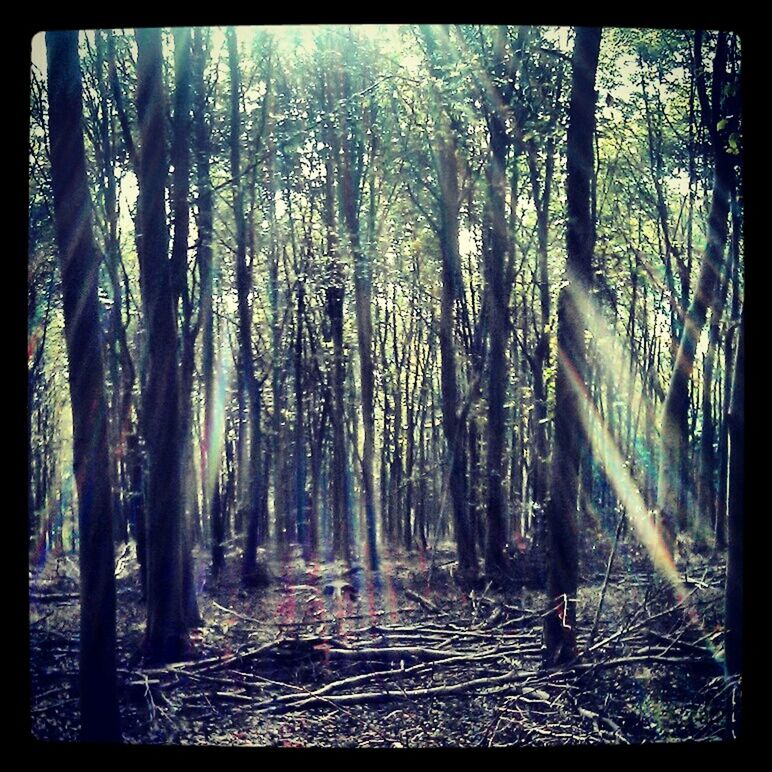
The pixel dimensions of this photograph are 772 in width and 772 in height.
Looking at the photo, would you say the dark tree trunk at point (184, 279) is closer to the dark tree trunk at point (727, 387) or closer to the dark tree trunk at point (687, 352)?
the dark tree trunk at point (687, 352)

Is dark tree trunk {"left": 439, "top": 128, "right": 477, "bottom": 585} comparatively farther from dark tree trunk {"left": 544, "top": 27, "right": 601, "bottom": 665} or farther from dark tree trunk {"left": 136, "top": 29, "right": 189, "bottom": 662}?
dark tree trunk {"left": 136, "top": 29, "right": 189, "bottom": 662}

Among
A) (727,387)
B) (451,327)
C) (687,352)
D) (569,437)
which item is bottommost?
(569,437)

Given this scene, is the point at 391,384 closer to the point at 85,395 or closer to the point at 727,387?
the point at 85,395

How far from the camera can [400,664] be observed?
9.68 feet

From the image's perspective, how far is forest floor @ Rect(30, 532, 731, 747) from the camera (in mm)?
2863

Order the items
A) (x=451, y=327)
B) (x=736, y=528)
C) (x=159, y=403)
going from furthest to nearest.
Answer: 1. (x=451, y=327)
2. (x=159, y=403)
3. (x=736, y=528)

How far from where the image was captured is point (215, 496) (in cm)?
286

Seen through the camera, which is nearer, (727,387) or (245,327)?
(727,387)

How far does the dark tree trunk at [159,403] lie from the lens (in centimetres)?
288

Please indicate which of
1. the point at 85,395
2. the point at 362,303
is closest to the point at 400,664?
the point at 362,303

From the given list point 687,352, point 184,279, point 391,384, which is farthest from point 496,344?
point 184,279

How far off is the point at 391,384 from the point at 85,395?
144cm

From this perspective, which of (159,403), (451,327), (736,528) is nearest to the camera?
(736,528)

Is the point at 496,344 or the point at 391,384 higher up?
the point at 496,344
